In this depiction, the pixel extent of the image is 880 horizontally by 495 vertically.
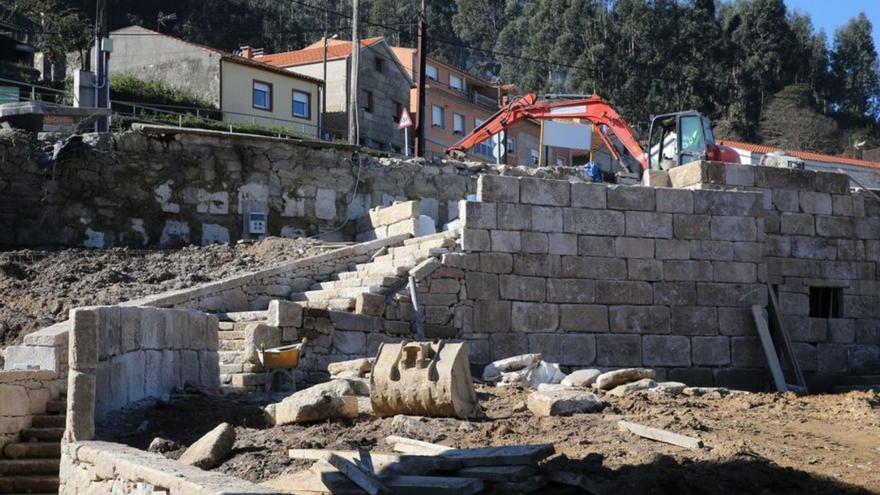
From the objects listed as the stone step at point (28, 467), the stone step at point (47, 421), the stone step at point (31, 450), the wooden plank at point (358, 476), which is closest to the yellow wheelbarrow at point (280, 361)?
the stone step at point (47, 421)

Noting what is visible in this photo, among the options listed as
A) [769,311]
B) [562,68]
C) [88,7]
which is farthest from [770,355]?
[562,68]

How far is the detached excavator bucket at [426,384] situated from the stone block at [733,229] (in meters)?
7.63

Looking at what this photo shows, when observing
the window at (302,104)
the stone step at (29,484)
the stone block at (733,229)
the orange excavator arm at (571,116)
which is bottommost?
the stone step at (29,484)

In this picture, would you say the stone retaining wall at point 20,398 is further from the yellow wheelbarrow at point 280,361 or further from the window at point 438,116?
the window at point 438,116

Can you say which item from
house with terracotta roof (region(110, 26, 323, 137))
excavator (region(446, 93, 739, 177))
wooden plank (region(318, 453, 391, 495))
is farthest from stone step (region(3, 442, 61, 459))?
house with terracotta roof (region(110, 26, 323, 137))

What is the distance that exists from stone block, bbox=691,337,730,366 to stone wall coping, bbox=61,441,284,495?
9700mm

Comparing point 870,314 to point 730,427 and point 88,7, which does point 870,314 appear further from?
point 88,7

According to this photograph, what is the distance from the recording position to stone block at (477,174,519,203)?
1525 cm

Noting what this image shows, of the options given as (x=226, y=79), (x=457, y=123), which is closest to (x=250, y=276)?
Result: (x=226, y=79)

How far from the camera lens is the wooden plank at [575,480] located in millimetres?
6723

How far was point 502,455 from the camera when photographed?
7.15 meters

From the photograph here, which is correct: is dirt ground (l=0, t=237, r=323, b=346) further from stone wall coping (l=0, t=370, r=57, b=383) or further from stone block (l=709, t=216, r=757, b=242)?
stone block (l=709, t=216, r=757, b=242)

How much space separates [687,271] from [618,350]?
159 centimetres

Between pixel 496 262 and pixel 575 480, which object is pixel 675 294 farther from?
pixel 575 480
